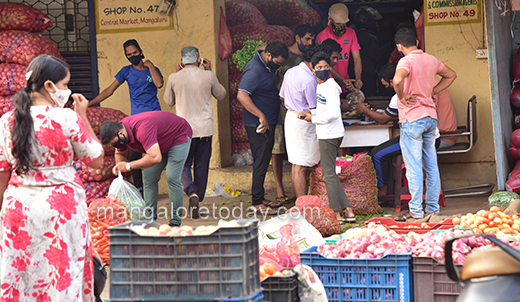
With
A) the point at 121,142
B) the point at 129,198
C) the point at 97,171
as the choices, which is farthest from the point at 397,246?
the point at 97,171

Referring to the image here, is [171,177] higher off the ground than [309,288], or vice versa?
[171,177]

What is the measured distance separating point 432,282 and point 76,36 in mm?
7462

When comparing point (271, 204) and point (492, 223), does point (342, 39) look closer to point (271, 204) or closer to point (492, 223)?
point (271, 204)

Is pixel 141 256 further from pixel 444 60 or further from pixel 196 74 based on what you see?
pixel 444 60

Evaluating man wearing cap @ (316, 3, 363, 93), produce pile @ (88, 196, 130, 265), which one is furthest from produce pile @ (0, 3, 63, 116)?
man wearing cap @ (316, 3, 363, 93)

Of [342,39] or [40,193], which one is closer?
[40,193]

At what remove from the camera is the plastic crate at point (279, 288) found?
2.71 m

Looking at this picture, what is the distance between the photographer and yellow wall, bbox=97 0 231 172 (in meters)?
7.96

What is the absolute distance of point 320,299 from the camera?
276 cm

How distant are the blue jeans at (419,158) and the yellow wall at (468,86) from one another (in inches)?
74.8

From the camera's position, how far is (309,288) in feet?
9.07

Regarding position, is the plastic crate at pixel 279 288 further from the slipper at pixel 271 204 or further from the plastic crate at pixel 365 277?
the slipper at pixel 271 204

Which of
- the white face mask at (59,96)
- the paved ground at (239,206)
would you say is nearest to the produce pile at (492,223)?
the paved ground at (239,206)

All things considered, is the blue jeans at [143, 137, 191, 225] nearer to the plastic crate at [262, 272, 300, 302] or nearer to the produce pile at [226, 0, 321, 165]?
the plastic crate at [262, 272, 300, 302]
